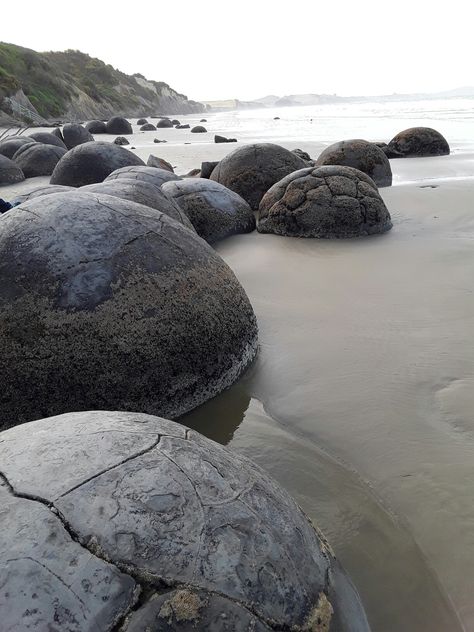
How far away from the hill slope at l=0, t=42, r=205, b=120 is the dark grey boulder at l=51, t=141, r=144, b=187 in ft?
85.4

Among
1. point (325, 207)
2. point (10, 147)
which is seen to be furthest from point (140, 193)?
point (10, 147)

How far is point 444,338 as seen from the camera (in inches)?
138

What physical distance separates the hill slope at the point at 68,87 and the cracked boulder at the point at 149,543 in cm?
3418

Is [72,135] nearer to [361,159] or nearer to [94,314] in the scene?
[361,159]

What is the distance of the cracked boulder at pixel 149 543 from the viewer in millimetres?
1176

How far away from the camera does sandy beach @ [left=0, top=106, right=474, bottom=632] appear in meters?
1.84

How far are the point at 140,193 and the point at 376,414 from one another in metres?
3.00

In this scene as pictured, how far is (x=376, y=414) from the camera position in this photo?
8.93ft

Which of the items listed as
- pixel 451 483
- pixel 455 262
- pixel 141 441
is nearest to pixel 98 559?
pixel 141 441

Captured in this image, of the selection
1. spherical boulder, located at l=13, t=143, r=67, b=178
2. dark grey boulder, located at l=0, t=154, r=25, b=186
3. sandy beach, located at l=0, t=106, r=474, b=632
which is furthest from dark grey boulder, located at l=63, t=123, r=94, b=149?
sandy beach, located at l=0, t=106, r=474, b=632

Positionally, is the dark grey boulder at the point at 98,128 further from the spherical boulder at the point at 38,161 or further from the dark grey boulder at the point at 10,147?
the spherical boulder at the point at 38,161

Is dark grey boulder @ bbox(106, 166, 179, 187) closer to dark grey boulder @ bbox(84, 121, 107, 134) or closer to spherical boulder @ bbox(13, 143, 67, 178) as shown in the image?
spherical boulder @ bbox(13, 143, 67, 178)

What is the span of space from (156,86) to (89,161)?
76811 millimetres

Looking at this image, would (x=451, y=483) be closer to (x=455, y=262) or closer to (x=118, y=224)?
(x=118, y=224)
